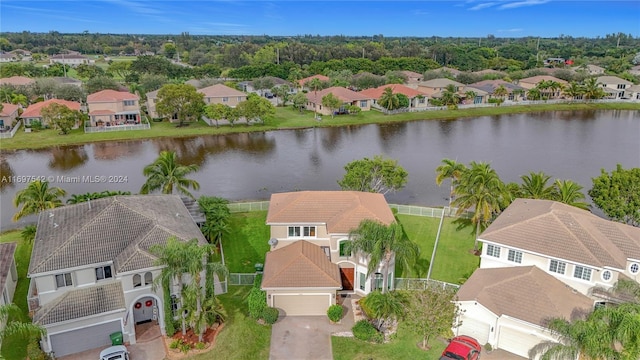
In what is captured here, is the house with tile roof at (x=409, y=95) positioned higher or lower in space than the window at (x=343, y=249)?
higher

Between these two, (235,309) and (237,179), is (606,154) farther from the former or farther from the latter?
(235,309)

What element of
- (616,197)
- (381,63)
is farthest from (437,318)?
(381,63)

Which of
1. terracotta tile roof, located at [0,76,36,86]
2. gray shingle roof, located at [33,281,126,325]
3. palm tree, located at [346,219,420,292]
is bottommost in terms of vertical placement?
gray shingle roof, located at [33,281,126,325]

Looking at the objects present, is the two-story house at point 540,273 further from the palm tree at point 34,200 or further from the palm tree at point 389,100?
the palm tree at point 389,100

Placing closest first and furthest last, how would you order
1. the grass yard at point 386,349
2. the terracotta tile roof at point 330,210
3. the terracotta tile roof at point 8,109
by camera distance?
the grass yard at point 386,349 → the terracotta tile roof at point 330,210 → the terracotta tile roof at point 8,109

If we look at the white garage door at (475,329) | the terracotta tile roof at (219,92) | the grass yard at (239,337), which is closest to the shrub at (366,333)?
the white garage door at (475,329)

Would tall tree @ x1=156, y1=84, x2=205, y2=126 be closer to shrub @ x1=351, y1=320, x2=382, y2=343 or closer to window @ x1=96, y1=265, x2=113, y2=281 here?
window @ x1=96, y1=265, x2=113, y2=281

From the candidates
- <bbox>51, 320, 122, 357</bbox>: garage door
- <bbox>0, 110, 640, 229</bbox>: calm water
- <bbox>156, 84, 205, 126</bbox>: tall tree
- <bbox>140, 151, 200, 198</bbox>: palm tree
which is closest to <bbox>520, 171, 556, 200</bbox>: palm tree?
<bbox>0, 110, 640, 229</bbox>: calm water
